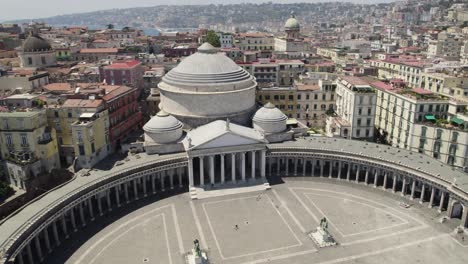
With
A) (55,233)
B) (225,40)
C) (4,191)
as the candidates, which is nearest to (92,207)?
(55,233)

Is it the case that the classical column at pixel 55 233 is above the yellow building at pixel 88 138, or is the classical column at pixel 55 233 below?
below

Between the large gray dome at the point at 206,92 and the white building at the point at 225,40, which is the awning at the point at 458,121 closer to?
the large gray dome at the point at 206,92

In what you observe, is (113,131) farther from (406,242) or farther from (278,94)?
(406,242)

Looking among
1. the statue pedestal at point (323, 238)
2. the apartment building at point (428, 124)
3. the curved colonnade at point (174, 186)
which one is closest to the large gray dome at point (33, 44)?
the curved colonnade at point (174, 186)

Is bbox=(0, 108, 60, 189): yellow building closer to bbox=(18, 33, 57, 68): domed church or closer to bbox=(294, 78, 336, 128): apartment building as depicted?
bbox=(18, 33, 57, 68): domed church

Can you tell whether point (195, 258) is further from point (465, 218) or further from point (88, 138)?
point (465, 218)

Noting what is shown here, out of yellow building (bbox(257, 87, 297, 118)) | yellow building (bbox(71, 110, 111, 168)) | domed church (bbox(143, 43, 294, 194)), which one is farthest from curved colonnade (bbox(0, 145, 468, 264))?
yellow building (bbox(257, 87, 297, 118))
